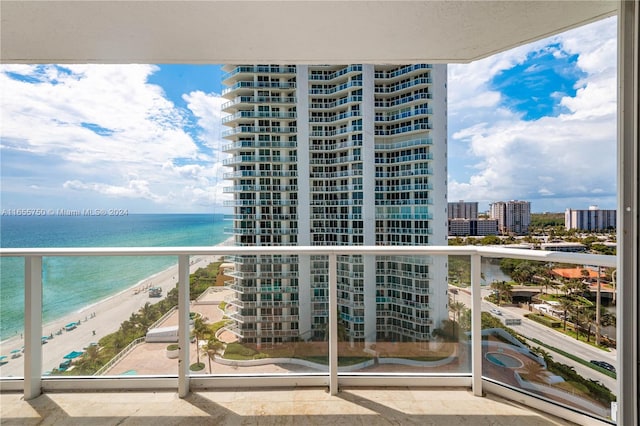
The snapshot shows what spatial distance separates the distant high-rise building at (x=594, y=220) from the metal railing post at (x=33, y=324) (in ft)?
11.2

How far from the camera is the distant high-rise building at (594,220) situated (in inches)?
53.7

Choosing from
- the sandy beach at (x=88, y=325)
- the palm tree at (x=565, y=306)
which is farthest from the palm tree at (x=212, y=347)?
the palm tree at (x=565, y=306)

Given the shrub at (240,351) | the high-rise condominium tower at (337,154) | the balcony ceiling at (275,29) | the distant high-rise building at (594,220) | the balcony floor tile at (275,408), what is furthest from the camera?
the high-rise condominium tower at (337,154)

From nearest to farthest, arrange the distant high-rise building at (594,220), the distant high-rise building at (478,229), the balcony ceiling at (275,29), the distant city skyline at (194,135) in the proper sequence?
the distant high-rise building at (594,220) → the balcony ceiling at (275,29) → the distant high-rise building at (478,229) → the distant city skyline at (194,135)

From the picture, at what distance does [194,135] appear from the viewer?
A: 91.0ft

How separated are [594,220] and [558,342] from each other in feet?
3.79

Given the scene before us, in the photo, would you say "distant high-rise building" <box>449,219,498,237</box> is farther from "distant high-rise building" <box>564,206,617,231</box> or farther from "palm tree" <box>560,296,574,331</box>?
"palm tree" <box>560,296,574,331</box>

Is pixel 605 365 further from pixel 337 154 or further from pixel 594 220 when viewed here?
pixel 337 154

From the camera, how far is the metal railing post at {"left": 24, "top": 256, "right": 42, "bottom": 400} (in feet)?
6.18

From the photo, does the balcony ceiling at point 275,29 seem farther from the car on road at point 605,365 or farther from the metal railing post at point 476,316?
the car on road at point 605,365

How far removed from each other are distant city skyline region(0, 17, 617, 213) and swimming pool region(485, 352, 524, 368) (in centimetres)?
117

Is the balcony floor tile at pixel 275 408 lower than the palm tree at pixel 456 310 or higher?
lower

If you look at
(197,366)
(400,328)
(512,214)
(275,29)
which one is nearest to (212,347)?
(197,366)

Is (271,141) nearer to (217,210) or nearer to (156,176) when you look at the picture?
(217,210)
